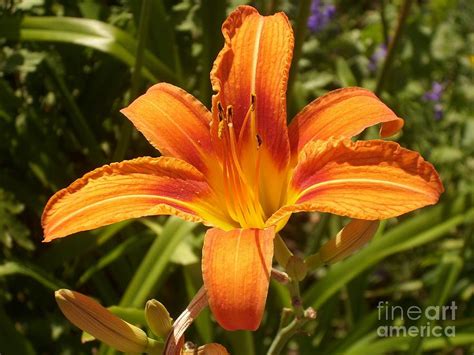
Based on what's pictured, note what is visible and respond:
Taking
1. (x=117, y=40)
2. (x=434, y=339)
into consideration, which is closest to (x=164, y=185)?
(x=117, y=40)

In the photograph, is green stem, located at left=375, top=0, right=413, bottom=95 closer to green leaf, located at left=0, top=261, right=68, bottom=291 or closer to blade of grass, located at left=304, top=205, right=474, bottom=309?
blade of grass, located at left=304, top=205, right=474, bottom=309

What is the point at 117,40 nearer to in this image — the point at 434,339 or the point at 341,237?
the point at 341,237

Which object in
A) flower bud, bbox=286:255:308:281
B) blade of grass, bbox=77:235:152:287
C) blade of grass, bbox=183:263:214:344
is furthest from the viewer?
blade of grass, bbox=77:235:152:287

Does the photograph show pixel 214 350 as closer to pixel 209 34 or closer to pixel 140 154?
pixel 209 34

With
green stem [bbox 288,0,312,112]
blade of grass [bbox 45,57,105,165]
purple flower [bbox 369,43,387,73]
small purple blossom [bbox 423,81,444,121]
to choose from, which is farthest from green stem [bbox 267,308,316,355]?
purple flower [bbox 369,43,387,73]

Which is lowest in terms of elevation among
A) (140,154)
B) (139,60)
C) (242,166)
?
(140,154)

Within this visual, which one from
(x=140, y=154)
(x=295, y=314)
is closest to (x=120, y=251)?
(x=140, y=154)
